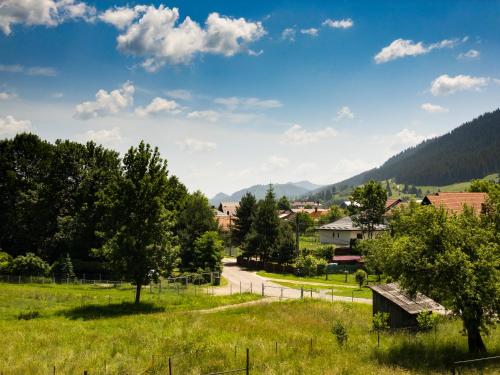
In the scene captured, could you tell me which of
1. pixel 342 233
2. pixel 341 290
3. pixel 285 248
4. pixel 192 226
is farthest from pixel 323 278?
pixel 342 233

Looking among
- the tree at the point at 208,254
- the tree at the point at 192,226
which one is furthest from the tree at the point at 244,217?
the tree at the point at 208,254

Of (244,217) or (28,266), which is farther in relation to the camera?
(244,217)

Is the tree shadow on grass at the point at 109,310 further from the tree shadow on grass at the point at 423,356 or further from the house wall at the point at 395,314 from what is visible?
the tree shadow on grass at the point at 423,356

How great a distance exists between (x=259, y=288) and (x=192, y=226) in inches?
665

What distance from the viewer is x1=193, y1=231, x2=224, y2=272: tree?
5458 cm

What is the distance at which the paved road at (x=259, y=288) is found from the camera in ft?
141

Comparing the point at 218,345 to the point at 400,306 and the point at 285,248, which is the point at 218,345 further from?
the point at 285,248

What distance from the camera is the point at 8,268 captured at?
48.9 m

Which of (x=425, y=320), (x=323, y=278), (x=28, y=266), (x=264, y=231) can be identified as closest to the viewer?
(x=425, y=320)

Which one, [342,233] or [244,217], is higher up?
[244,217]

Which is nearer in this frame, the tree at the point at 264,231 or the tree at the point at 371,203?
the tree at the point at 264,231

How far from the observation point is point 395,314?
27641 mm

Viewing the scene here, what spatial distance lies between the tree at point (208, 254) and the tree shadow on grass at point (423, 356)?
34.4m

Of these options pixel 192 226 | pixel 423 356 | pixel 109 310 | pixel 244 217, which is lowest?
pixel 109 310
